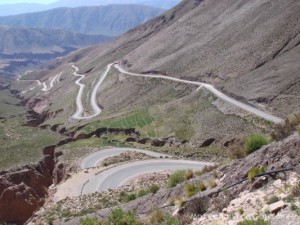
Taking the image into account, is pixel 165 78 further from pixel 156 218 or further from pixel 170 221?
pixel 170 221

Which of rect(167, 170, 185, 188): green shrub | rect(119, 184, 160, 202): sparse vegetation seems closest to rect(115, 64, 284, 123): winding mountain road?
rect(119, 184, 160, 202): sparse vegetation

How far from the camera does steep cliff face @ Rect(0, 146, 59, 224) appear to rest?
35812 mm

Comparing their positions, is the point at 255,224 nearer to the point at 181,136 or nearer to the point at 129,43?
the point at 181,136

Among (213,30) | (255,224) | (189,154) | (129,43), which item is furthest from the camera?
(129,43)

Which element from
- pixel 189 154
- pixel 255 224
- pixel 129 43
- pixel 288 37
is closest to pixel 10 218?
pixel 189 154

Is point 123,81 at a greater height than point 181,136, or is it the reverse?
point 123,81

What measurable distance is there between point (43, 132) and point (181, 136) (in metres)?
25.7

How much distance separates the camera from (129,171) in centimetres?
3878

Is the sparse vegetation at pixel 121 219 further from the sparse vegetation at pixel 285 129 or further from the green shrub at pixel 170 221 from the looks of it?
the sparse vegetation at pixel 285 129

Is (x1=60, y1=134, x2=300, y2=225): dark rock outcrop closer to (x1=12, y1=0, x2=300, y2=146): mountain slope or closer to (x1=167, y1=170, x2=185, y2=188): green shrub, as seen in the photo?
(x1=167, y1=170, x2=185, y2=188): green shrub

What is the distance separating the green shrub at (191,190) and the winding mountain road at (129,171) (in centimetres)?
1901

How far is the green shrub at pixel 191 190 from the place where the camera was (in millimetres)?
15086

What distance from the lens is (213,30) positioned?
104 metres

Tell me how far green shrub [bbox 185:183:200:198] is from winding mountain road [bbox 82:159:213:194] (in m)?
19.0
